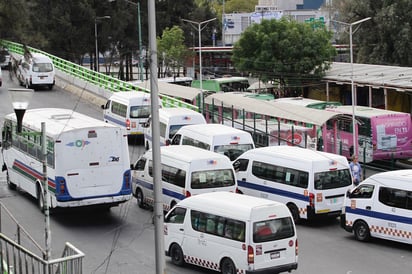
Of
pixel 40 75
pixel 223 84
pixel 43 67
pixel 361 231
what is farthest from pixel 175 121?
pixel 223 84

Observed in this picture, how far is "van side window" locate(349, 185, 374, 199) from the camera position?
69.3 ft

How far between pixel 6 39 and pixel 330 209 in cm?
1065

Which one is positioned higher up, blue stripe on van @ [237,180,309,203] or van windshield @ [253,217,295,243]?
van windshield @ [253,217,295,243]

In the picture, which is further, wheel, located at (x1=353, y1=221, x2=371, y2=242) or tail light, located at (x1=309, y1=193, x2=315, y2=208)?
tail light, located at (x1=309, y1=193, x2=315, y2=208)

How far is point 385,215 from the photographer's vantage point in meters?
20.7

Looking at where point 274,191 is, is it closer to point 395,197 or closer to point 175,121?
point 395,197

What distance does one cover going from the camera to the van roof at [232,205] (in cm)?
1698

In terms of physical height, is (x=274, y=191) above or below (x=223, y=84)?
below

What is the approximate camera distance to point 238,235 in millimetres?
16922

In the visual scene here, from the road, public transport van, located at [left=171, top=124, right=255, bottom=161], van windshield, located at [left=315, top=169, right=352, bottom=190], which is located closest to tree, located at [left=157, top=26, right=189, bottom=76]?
public transport van, located at [left=171, top=124, right=255, bottom=161]

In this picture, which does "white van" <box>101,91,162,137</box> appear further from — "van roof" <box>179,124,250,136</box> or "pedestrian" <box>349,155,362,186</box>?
"pedestrian" <box>349,155,362,186</box>

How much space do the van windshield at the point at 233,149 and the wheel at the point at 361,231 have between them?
646 centimetres

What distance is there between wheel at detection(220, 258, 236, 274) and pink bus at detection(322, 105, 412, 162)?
17.8 m

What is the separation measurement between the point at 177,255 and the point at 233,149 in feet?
28.5
